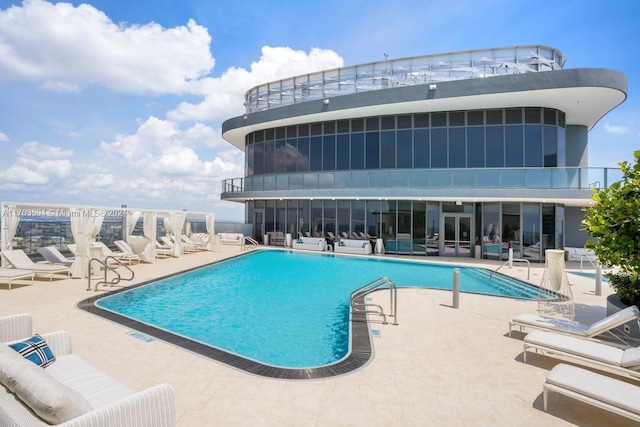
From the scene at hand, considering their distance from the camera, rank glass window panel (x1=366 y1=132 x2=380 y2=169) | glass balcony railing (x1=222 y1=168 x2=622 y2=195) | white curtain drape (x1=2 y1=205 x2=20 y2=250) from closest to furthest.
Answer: white curtain drape (x1=2 y1=205 x2=20 y2=250)
glass balcony railing (x1=222 y1=168 x2=622 y2=195)
glass window panel (x1=366 y1=132 x2=380 y2=169)

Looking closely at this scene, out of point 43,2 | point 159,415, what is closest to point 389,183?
point 43,2

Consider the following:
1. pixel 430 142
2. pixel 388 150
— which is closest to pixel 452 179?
pixel 430 142

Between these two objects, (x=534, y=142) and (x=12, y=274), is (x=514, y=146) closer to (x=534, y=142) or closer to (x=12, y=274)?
(x=534, y=142)

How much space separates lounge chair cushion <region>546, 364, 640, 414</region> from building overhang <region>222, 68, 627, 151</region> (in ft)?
52.1

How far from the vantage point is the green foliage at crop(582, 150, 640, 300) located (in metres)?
5.89

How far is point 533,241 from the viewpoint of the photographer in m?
17.9

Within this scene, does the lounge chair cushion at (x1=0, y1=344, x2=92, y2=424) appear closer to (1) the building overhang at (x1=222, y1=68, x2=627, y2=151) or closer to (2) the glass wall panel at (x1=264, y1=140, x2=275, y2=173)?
(1) the building overhang at (x1=222, y1=68, x2=627, y2=151)

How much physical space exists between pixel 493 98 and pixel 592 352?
51.2 ft

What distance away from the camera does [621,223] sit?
6.11 metres

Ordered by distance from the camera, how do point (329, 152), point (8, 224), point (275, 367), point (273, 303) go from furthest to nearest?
1. point (329, 152)
2. point (8, 224)
3. point (273, 303)
4. point (275, 367)

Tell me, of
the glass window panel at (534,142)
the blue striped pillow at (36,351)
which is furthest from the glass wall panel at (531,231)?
the blue striped pillow at (36,351)

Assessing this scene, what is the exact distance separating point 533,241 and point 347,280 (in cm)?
1157

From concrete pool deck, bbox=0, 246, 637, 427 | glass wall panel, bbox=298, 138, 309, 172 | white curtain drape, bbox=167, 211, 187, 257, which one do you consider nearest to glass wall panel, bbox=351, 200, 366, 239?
glass wall panel, bbox=298, 138, 309, 172

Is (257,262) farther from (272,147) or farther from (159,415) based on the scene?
(159,415)
